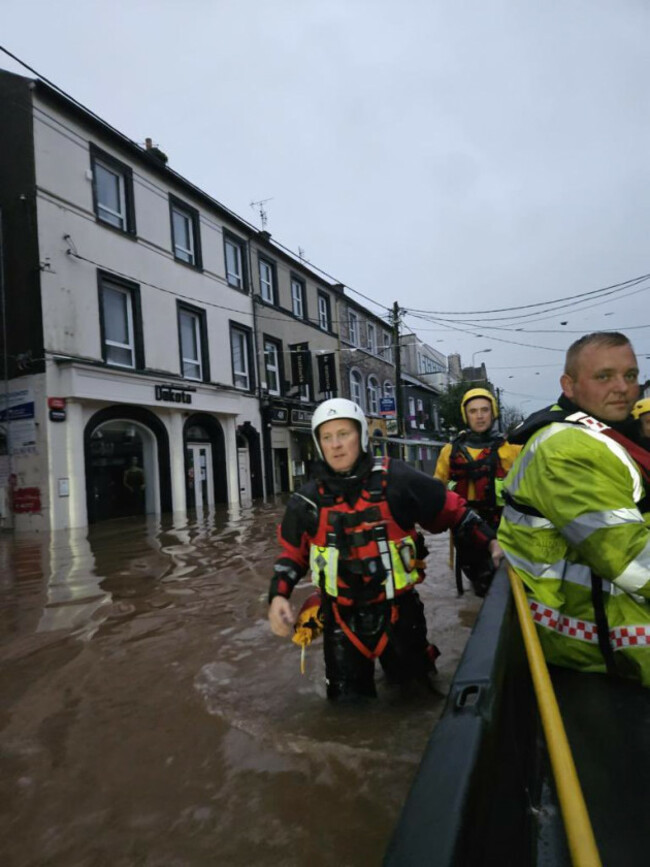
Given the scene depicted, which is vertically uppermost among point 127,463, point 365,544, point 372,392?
point 372,392

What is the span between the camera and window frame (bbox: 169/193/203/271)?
55.8ft

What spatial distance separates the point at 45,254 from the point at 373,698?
42.0ft

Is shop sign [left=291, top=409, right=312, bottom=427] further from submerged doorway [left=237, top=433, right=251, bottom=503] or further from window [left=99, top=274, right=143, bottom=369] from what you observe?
window [left=99, top=274, right=143, bottom=369]

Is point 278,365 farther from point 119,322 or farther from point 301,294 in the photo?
point 119,322

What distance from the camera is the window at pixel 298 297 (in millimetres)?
24202

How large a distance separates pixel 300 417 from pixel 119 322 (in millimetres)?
9653

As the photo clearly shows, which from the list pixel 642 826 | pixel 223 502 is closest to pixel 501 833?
pixel 642 826

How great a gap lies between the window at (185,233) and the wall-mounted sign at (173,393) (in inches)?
161

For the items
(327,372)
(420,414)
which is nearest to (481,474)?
(327,372)

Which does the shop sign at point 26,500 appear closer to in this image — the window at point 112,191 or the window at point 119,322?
the window at point 119,322

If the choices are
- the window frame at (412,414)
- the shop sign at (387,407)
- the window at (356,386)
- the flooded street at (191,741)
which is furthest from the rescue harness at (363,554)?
the window frame at (412,414)

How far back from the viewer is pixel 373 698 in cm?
313

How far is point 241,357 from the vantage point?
20312 mm

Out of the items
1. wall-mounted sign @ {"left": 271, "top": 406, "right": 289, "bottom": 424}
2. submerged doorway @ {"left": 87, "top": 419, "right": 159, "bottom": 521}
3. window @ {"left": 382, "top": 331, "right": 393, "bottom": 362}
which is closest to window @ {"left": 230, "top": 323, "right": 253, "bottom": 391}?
wall-mounted sign @ {"left": 271, "top": 406, "right": 289, "bottom": 424}
